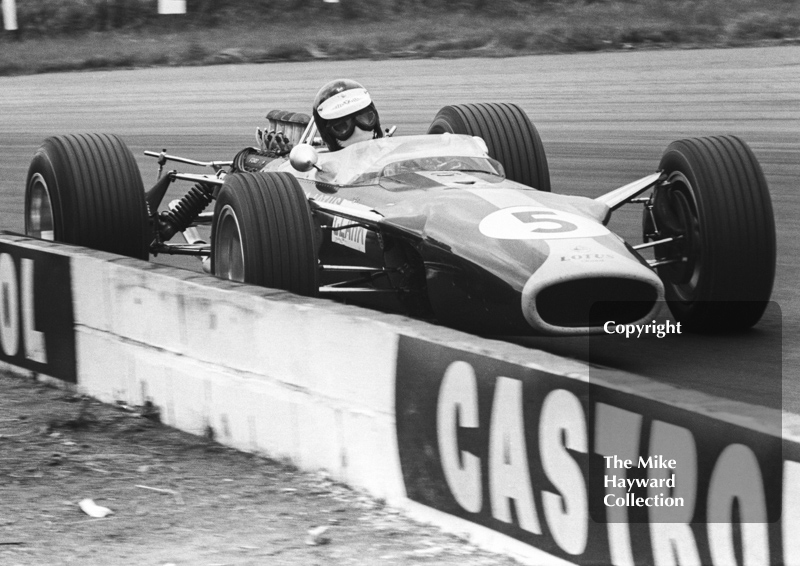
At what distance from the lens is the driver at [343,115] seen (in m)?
7.55

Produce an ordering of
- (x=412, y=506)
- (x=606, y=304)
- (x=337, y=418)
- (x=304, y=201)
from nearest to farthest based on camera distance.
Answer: (x=412, y=506) → (x=337, y=418) → (x=606, y=304) → (x=304, y=201)

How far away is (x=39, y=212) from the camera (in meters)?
7.99

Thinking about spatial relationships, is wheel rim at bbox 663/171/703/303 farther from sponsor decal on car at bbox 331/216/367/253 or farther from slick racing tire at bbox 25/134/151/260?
slick racing tire at bbox 25/134/151/260

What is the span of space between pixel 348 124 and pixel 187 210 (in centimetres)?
168

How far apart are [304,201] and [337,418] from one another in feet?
6.50

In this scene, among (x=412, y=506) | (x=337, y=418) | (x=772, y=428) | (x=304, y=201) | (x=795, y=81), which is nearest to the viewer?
(x=772, y=428)

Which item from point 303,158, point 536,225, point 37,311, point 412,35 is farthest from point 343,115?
point 412,35

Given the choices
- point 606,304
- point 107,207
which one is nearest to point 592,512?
point 606,304

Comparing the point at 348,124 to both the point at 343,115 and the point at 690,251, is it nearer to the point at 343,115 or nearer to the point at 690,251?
the point at 343,115

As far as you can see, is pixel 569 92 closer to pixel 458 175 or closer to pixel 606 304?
pixel 458 175

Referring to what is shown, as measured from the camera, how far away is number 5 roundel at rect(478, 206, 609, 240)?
5617 mm

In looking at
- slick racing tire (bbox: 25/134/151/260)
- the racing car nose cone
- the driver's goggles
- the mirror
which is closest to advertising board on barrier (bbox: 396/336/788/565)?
the racing car nose cone

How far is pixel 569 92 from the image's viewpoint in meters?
15.6

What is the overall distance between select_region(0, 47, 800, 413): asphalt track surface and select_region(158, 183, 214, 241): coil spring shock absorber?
0.58 metres
